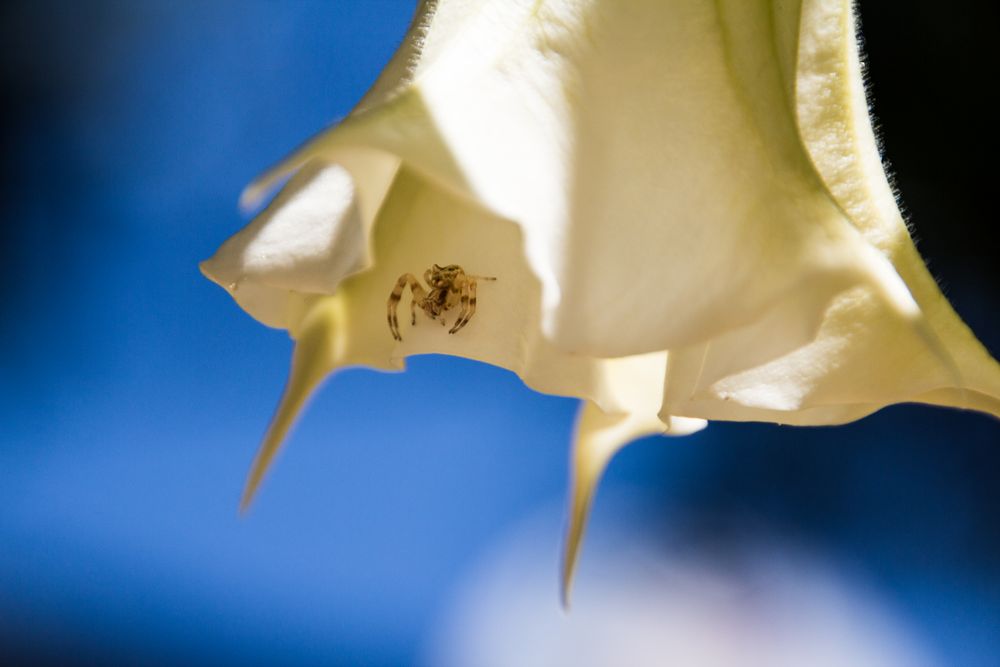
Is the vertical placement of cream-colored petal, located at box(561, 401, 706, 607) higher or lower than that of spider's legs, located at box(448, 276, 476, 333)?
lower

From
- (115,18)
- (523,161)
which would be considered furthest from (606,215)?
(115,18)

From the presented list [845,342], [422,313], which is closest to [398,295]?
[422,313]

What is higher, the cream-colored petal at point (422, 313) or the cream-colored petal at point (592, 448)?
the cream-colored petal at point (422, 313)

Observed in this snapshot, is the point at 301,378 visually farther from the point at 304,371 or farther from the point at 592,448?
the point at 592,448

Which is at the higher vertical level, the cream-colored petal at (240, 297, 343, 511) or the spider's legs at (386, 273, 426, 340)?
the spider's legs at (386, 273, 426, 340)

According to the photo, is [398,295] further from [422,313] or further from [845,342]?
[845,342]
